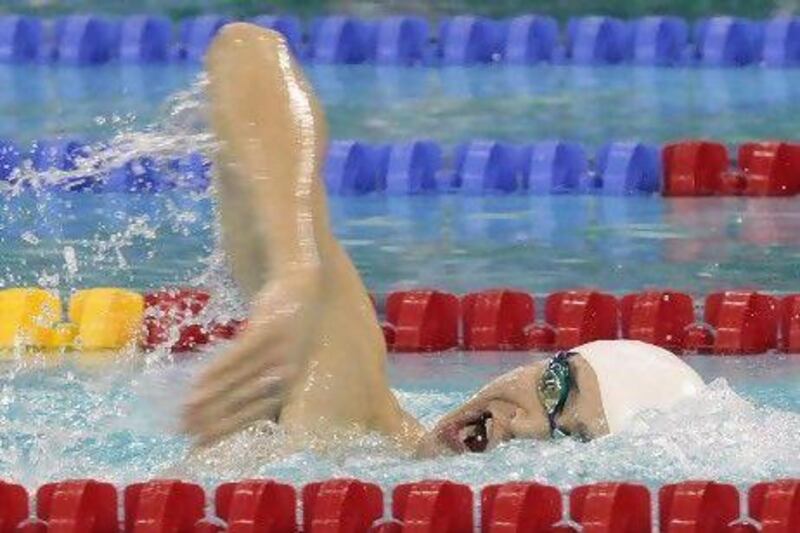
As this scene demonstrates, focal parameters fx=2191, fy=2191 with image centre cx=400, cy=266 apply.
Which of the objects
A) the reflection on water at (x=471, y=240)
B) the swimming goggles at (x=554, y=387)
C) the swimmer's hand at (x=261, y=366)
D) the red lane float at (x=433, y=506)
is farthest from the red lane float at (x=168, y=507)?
the reflection on water at (x=471, y=240)

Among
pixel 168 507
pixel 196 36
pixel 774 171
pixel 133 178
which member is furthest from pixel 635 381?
pixel 196 36

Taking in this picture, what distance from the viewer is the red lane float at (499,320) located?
18.3 feet

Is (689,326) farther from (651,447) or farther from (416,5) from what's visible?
(416,5)

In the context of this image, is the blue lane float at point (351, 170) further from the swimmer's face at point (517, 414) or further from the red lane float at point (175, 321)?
the swimmer's face at point (517, 414)

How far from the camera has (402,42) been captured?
31.7 feet

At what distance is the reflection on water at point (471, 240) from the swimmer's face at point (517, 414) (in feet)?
7.22

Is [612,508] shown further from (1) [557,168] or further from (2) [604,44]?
(2) [604,44]

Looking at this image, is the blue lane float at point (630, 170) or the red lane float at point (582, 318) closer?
the red lane float at point (582, 318)

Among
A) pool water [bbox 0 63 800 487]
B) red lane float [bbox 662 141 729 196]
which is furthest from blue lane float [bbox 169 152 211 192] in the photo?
red lane float [bbox 662 141 729 196]

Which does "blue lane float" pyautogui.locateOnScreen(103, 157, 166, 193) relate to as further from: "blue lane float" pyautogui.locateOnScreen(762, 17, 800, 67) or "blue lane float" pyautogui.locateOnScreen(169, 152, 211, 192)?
"blue lane float" pyautogui.locateOnScreen(762, 17, 800, 67)

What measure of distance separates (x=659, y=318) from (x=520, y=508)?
1895mm

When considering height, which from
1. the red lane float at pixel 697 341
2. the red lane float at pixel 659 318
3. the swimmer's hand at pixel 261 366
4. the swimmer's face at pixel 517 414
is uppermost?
the swimmer's hand at pixel 261 366

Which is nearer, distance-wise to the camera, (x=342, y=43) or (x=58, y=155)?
(x=58, y=155)

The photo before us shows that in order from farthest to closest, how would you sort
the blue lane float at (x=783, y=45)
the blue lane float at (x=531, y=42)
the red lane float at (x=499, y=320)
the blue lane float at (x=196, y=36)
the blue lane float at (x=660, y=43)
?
the blue lane float at (x=196, y=36) → the blue lane float at (x=531, y=42) → the blue lane float at (x=660, y=43) → the blue lane float at (x=783, y=45) → the red lane float at (x=499, y=320)
